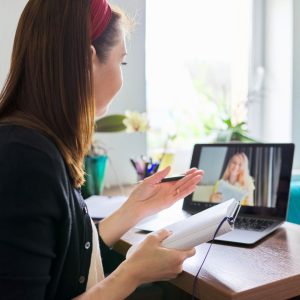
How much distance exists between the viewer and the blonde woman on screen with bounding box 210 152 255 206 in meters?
1.03

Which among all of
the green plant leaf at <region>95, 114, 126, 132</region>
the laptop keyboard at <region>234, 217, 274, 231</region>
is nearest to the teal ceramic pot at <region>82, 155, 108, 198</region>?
the green plant leaf at <region>95, 114, 126, 132</region>

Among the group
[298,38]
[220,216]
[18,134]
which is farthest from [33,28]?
[298,38]

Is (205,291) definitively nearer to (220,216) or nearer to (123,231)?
(220,216)

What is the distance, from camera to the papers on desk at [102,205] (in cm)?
114

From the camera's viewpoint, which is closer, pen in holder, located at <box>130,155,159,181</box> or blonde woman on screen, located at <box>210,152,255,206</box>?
blonde woman on screen, located at <box>210,152,255,206</box>

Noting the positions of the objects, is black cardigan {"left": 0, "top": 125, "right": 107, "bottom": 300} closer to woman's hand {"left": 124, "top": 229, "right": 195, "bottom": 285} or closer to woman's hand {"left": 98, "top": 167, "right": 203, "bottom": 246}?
woman's hand {"left": 124, "top": 229, "right": 195, "bottom": 285}

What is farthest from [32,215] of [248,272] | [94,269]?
[248,272]

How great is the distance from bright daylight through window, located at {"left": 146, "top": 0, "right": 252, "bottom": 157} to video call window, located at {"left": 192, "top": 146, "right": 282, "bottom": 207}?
2.68ft

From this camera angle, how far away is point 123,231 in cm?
97

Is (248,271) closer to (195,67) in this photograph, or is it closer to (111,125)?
(111,125)

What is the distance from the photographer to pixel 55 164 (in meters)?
0.62

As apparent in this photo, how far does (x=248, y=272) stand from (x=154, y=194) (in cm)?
38

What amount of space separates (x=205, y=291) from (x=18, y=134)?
1.26 feet

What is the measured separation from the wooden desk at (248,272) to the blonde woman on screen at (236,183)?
182 mm
